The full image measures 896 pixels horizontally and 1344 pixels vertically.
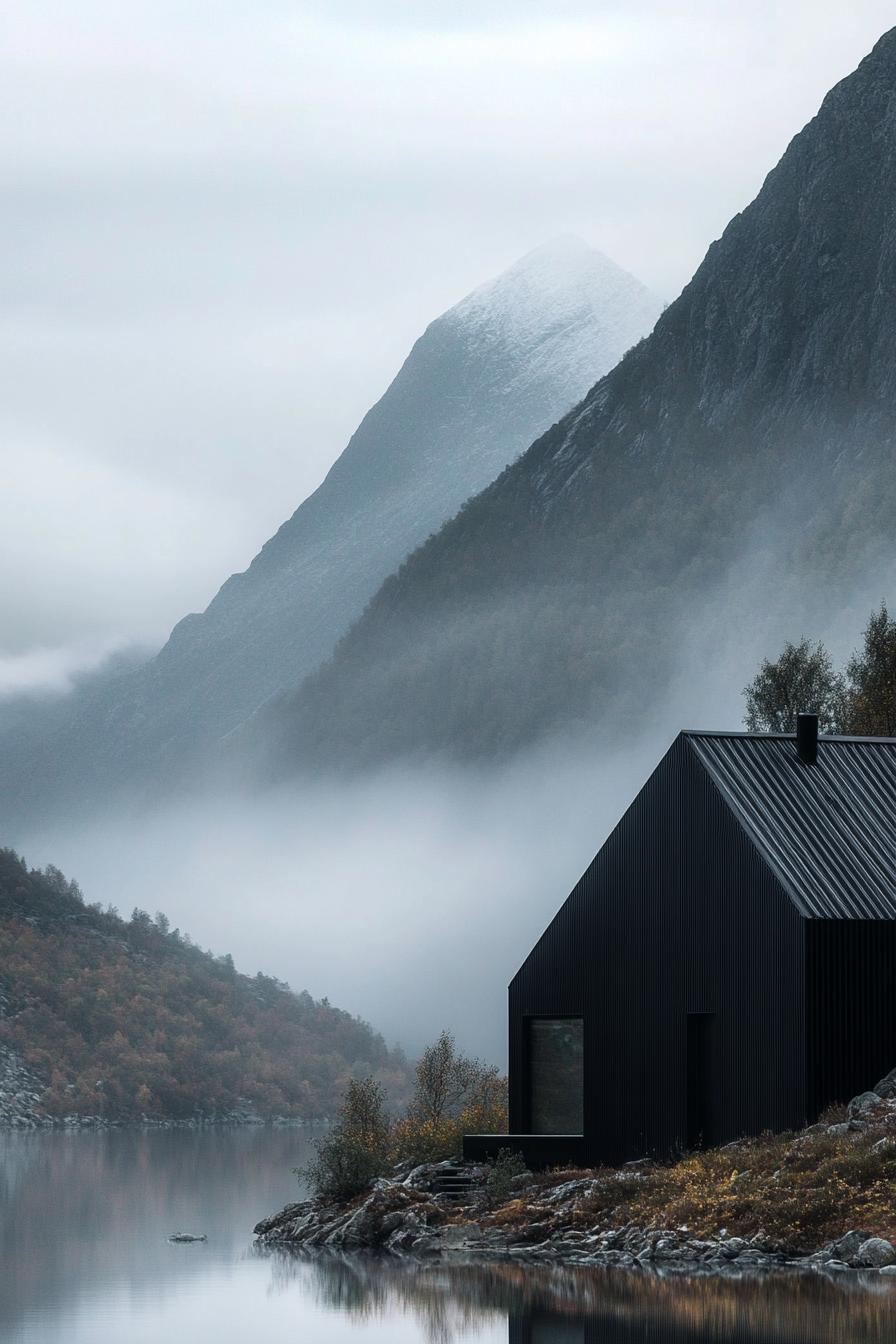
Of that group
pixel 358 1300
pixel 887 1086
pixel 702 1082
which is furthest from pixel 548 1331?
pixel 702 1082

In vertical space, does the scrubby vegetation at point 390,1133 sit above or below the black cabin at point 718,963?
below

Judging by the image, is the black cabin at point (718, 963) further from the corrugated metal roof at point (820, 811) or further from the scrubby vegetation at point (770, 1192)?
the scrubby vegetation at point (770, 1192)

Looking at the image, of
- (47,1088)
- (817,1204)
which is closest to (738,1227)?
(817,1204)

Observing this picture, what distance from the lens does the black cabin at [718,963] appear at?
1506 inches

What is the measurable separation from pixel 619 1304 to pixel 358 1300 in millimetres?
4814

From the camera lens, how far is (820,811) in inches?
1629

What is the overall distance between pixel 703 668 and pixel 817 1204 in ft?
537

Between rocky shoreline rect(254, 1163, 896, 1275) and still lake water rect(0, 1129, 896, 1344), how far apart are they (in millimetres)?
1127

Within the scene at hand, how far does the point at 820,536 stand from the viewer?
182m

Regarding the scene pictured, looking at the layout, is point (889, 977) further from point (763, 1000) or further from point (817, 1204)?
point (817, 1204)

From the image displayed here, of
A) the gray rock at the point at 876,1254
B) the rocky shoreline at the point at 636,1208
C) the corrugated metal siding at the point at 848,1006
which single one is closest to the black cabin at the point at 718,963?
the corrugated metal siding at the point at 848,1006

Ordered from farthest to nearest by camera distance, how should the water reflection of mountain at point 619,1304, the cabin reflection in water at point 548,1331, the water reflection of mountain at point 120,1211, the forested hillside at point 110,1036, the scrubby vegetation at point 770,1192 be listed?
the forested hillside at point 110,1036
the water reflection of mountain at point 120,1211
the scrubby vegetation at point 770,1192
the cabin reflection in water at point 548,1331
the water reflection of mountain at point 619,1304

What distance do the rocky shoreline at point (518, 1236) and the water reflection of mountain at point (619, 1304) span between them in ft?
3.86

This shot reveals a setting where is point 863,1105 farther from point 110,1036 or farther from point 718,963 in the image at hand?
point 110,1036
